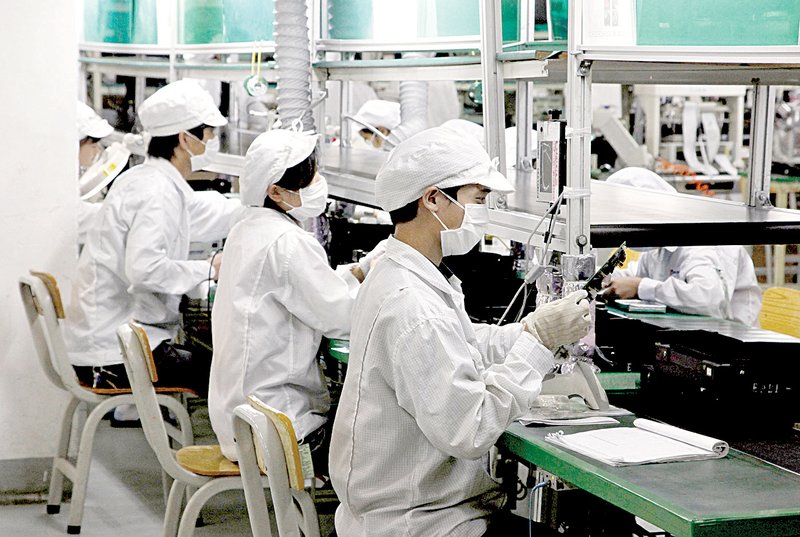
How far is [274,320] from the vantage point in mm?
3352

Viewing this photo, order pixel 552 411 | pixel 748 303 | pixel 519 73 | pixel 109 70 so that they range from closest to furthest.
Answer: pixel 552 411, pixel 519 73, pixel 748 303, pixel 109 70

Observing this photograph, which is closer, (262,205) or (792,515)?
(792,515)

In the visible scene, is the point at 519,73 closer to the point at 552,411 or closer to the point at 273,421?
the point at 552,411

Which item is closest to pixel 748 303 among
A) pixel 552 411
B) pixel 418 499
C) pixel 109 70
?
pixel 552 411

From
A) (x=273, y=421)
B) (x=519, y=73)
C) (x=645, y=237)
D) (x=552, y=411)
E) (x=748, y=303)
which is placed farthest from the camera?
(x=748, y=303)

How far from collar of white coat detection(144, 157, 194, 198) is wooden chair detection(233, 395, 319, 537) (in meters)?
2.43

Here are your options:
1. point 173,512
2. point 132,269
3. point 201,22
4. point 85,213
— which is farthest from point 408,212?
point 85,213

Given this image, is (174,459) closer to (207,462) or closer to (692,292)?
(207,462)

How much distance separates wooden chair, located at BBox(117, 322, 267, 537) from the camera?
10.4ft

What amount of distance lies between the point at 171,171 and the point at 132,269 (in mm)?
514

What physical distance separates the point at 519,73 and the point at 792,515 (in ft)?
4.97

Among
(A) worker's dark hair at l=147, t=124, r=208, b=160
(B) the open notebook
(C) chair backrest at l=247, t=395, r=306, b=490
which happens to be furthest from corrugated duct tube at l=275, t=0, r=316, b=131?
(B) the open notebook

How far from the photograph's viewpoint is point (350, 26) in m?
4.46

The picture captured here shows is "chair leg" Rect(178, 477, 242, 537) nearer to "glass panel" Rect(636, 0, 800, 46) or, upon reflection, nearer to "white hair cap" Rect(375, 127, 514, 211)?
"white hair cap" Rect(375, 127, 514, 211)
